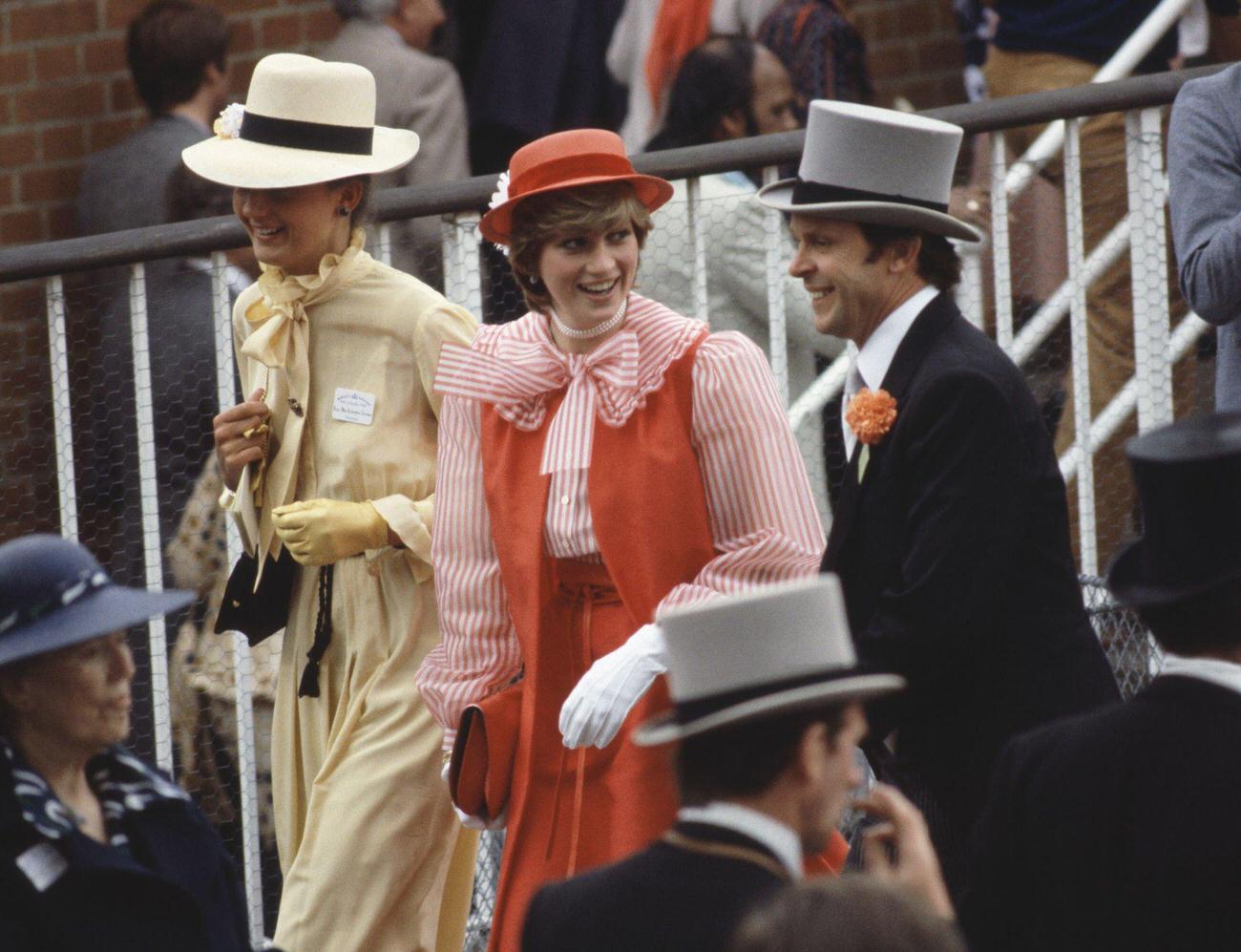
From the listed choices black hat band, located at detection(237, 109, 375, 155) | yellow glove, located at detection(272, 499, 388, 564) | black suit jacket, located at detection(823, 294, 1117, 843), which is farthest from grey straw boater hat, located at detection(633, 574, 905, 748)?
black hat band, located at detection(237, 109, 375, 155)

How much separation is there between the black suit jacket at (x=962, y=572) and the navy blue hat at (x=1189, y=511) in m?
0.62

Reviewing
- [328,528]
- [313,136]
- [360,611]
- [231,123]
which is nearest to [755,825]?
[328,528]

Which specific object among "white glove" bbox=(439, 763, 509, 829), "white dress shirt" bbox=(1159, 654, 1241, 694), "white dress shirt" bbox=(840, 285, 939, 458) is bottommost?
"white glove" bbox=(439, 763, 509, 829)

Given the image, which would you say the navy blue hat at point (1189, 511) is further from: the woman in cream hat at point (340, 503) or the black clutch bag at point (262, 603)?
the black clutch bag at point (262, 603)

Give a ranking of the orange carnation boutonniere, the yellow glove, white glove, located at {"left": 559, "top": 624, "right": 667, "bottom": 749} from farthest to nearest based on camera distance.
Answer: the yellow glove, white glove, located at {"left": 559, "top": 624, "right": 667, "bottom": 749}, the orange carnation boutonniere

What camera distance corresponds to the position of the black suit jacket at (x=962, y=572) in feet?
13.4

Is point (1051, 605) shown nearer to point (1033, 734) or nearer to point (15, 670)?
point (1033, 734)

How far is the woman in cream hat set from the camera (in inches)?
199

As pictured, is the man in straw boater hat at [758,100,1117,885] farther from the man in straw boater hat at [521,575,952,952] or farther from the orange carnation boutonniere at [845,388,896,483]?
the man in straw boater hat at [521,575,952,952]

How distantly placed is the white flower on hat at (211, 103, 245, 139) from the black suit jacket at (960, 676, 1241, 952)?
8.70ft

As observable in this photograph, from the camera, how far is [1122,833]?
3.28m

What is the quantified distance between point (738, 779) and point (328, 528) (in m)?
2.09

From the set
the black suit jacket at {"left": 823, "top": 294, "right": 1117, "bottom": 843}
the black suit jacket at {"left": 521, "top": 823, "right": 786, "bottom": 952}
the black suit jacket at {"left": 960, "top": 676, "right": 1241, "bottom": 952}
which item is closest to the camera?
the black suit jacket at {"left": 521, "top": 823, "right": 786, "bottom": 952}

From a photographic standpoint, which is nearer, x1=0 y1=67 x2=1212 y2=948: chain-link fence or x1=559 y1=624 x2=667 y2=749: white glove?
x1=559 y1=624 x2=667 y2=749: white glove
